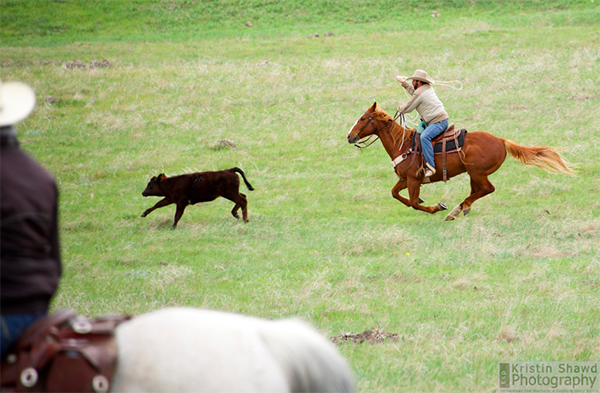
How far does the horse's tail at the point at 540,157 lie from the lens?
1339 cm

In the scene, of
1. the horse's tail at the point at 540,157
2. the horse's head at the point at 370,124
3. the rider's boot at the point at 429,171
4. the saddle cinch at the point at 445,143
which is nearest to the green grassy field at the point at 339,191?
the horse's tail at the point at 540,157

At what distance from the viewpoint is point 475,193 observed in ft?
44.8

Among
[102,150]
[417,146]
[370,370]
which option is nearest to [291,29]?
[102,150]

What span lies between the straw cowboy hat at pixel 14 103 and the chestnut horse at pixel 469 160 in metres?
11.0

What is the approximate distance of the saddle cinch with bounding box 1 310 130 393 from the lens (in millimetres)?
2908

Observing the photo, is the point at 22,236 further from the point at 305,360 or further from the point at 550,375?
the point at 550,375

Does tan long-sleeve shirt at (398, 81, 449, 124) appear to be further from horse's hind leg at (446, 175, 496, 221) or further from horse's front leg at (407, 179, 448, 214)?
horse's hind leg at (446, 175, 496, 221)

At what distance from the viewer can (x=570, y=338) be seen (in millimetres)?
6570

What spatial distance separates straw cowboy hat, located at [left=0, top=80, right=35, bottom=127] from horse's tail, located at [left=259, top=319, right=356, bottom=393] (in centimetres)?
162

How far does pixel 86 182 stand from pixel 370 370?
1329cm

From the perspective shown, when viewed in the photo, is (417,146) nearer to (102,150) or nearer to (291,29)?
(102,150)

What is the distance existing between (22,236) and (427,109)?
37.1ft

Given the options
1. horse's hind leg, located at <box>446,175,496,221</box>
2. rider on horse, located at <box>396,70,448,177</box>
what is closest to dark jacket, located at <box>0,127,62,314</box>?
rider on horse, located at <box>396,70,448,177</box>

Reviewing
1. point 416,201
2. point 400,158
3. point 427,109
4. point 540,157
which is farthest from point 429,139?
point 540,157
